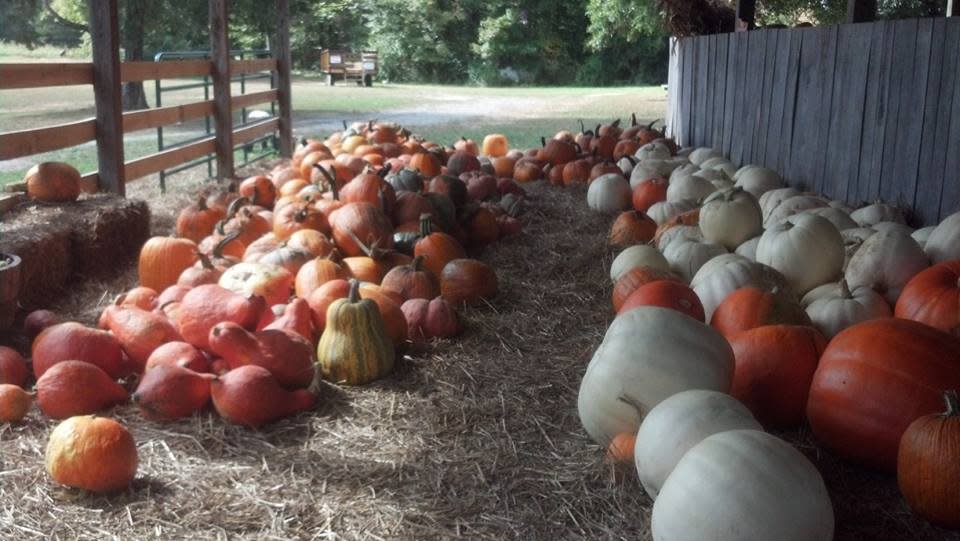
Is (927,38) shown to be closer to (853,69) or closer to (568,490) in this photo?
(853,69)

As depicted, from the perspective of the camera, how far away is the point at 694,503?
2111mm

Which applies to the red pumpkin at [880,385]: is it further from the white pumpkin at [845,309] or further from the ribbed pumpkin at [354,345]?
the ribbed pumpkin at [354,345]

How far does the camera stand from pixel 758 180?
6184 millimetres

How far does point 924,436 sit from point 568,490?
0.95m

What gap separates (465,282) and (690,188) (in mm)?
2287

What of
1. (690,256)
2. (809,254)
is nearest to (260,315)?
(690,256)

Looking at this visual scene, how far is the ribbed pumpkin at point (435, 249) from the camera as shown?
15.6 feet

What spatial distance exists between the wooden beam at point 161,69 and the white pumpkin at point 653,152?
4138 millimetres

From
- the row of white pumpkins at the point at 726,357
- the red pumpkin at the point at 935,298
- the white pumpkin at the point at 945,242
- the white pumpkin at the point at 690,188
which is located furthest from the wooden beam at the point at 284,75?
the red pumpkin at the point at 935,298

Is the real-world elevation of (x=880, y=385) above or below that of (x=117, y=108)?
below

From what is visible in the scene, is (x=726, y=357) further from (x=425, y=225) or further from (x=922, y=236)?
(x=425, y=225)

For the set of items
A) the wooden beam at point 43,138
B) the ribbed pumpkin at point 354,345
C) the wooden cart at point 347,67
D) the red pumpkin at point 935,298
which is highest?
the wooden cart at point 347,67

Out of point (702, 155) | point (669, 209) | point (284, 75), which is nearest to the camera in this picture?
point (669, 209)

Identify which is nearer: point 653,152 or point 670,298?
point 670,298
